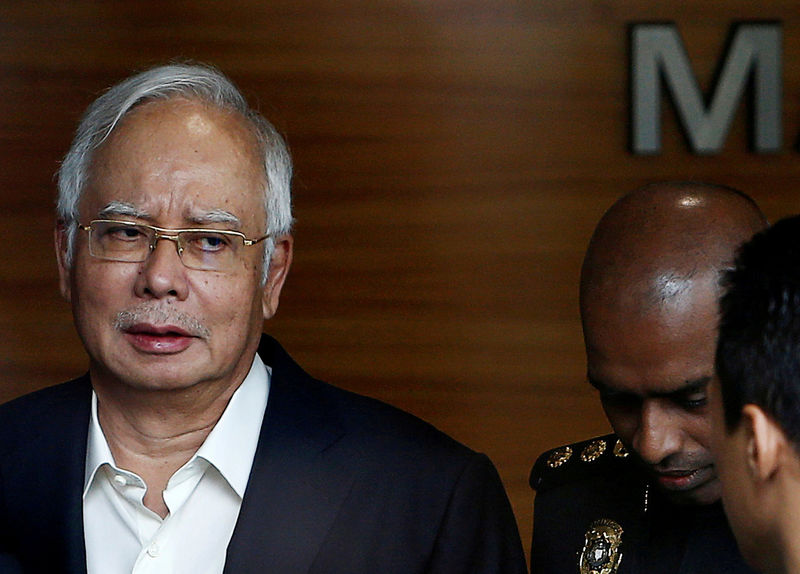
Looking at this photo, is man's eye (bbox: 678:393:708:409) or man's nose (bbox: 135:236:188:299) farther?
man's nose (bbox: 135:236:188:299)

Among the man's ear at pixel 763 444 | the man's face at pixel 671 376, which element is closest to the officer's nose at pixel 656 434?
the man's face at pixel 671 376

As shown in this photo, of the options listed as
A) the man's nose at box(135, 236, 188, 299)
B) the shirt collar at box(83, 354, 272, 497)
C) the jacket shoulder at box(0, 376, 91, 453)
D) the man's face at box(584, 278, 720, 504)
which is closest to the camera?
the man's face at box(584, 278, 720, 504)

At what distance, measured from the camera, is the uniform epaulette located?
253 cm

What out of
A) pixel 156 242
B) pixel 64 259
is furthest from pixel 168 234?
pixel 64 259

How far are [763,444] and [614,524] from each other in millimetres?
908

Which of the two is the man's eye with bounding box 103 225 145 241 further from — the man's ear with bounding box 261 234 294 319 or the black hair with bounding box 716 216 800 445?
the black hair with bounding box 716 216 800 445

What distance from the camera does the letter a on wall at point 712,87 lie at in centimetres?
367

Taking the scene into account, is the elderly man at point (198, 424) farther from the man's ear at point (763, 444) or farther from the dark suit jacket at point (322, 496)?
the man's ear at point (763, 444)

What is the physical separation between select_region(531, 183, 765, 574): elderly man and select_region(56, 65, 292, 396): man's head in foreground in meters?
0.66

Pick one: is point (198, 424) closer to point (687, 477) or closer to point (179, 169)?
point (179, 169)

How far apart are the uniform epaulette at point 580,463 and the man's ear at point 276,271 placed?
62cm

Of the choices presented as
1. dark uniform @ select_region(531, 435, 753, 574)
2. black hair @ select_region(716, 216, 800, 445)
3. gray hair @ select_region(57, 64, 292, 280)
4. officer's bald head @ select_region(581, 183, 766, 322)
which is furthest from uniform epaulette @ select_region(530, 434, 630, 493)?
black hair @ select_region(716, 216, 800, 445)

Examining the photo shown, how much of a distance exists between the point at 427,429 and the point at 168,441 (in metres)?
0.51

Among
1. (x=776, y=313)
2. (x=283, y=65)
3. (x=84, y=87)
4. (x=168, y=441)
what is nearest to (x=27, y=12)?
(x=84, y=87)
